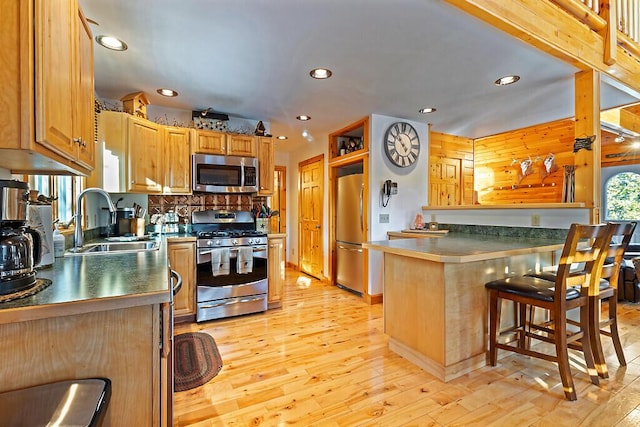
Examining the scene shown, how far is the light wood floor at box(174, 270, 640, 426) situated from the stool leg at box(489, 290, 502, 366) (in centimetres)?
9

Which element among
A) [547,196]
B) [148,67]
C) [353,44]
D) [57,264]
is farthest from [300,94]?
[547,196]

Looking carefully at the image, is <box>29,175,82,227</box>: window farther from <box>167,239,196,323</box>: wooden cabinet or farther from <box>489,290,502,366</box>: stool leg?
<box>489,290,502,366</box>: stool leg

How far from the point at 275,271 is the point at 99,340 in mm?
2584

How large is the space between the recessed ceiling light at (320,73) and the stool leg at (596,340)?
260 centimetres

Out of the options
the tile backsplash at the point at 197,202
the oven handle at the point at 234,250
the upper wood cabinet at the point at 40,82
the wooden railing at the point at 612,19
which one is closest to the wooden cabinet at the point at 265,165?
the tile backsplash at the point at 197,202

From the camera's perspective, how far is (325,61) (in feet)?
8.00

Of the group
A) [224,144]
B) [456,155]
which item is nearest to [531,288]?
[224,144]

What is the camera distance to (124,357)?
102 cm

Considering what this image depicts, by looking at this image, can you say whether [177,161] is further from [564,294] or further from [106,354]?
[564,294]

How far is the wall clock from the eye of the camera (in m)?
3.91

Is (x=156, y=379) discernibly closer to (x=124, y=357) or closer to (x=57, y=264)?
(x=124, y=357)

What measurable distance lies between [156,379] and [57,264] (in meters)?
0.96

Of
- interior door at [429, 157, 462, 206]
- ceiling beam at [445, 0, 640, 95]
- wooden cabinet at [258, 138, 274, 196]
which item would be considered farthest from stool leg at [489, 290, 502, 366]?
wooden cabinet at [258, 138, 274, 196]

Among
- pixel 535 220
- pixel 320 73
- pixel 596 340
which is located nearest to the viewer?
pixel 596 340
